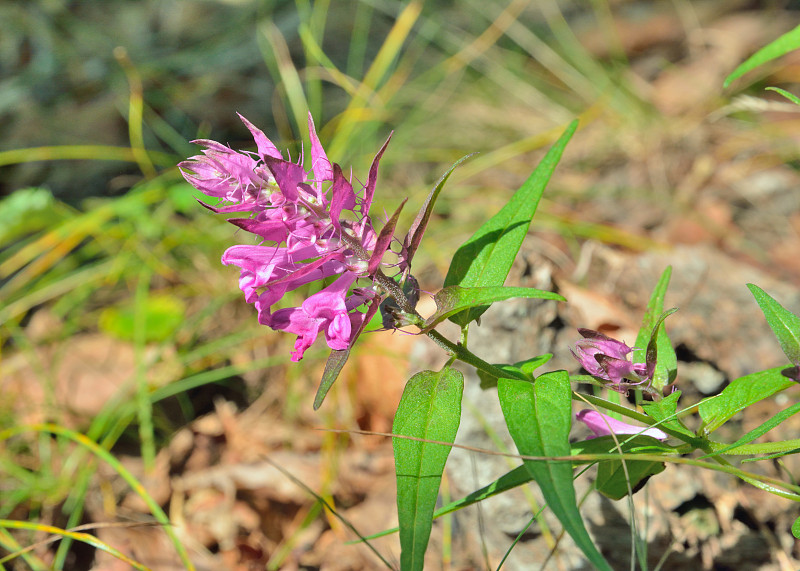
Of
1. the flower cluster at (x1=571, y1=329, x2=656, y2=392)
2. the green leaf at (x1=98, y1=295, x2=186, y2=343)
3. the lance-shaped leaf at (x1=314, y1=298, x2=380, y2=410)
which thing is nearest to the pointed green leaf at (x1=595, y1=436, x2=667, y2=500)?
the flower cluster at (x1=571, y1=329, x2=656, y2=392)

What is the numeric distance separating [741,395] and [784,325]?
15cm

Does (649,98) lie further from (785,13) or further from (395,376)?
(395,376)

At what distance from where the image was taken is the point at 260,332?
2717 mm

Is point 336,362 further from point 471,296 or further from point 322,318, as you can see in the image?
point 471,296

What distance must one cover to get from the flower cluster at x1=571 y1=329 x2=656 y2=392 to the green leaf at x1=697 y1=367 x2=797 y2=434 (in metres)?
0.11

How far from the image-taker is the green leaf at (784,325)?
111 cm

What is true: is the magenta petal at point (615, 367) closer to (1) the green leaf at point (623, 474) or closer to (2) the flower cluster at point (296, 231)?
(1) the green leaf at point (623, 474)

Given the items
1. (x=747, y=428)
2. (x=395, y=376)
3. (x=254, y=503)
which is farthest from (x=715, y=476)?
(x=254, y=503)

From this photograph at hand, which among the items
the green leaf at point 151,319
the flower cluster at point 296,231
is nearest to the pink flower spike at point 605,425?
the flower cluster at point 296,231

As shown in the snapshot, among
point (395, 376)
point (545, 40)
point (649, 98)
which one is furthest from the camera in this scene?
point (545, 40)

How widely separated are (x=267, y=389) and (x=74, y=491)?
77cm

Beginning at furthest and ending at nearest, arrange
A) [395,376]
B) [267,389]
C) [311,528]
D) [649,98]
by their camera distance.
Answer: [649,98] < [267,389] < [395,376] < [311,528]

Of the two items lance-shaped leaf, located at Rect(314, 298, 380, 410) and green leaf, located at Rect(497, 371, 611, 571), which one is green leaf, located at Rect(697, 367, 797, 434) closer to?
green leaf, located at Rect(497, 371, 611, 571)

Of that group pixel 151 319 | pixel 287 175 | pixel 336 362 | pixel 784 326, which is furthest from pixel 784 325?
pixel 151 319
